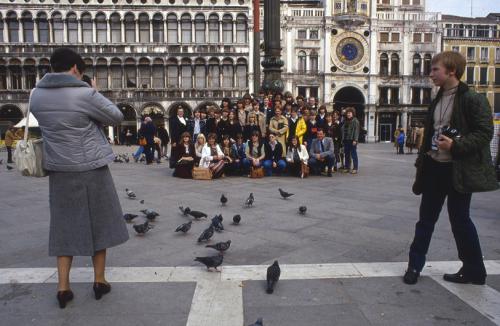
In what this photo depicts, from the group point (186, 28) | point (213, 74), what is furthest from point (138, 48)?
point (213, 74)

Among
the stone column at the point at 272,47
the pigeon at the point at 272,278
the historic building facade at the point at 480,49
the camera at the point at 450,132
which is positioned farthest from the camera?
the historic building facade at the point at 480,49

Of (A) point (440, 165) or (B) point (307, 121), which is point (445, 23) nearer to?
(B) point (307, 121)

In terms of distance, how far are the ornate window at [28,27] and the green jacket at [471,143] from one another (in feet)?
137

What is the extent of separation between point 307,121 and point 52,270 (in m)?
8.36

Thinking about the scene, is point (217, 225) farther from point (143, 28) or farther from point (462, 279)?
point (143, 28)

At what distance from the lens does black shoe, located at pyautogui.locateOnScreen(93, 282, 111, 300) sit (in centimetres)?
325

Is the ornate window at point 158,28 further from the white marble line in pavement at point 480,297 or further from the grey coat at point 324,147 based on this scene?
the white marble line in pavement at point 480,297

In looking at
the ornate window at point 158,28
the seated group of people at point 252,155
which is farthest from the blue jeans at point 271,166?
the ornate window at point 158,28

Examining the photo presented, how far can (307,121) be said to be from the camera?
11234 millimetres

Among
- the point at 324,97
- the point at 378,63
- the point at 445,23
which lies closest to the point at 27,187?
the point at 324,97

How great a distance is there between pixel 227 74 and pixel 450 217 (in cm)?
3772

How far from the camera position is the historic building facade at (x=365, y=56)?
42.1 metres

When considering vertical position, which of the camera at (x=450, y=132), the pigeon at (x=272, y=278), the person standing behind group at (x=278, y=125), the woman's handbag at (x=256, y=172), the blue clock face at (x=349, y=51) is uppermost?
the blue clock face at (x=349, y=51)

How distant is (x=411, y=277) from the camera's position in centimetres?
352
